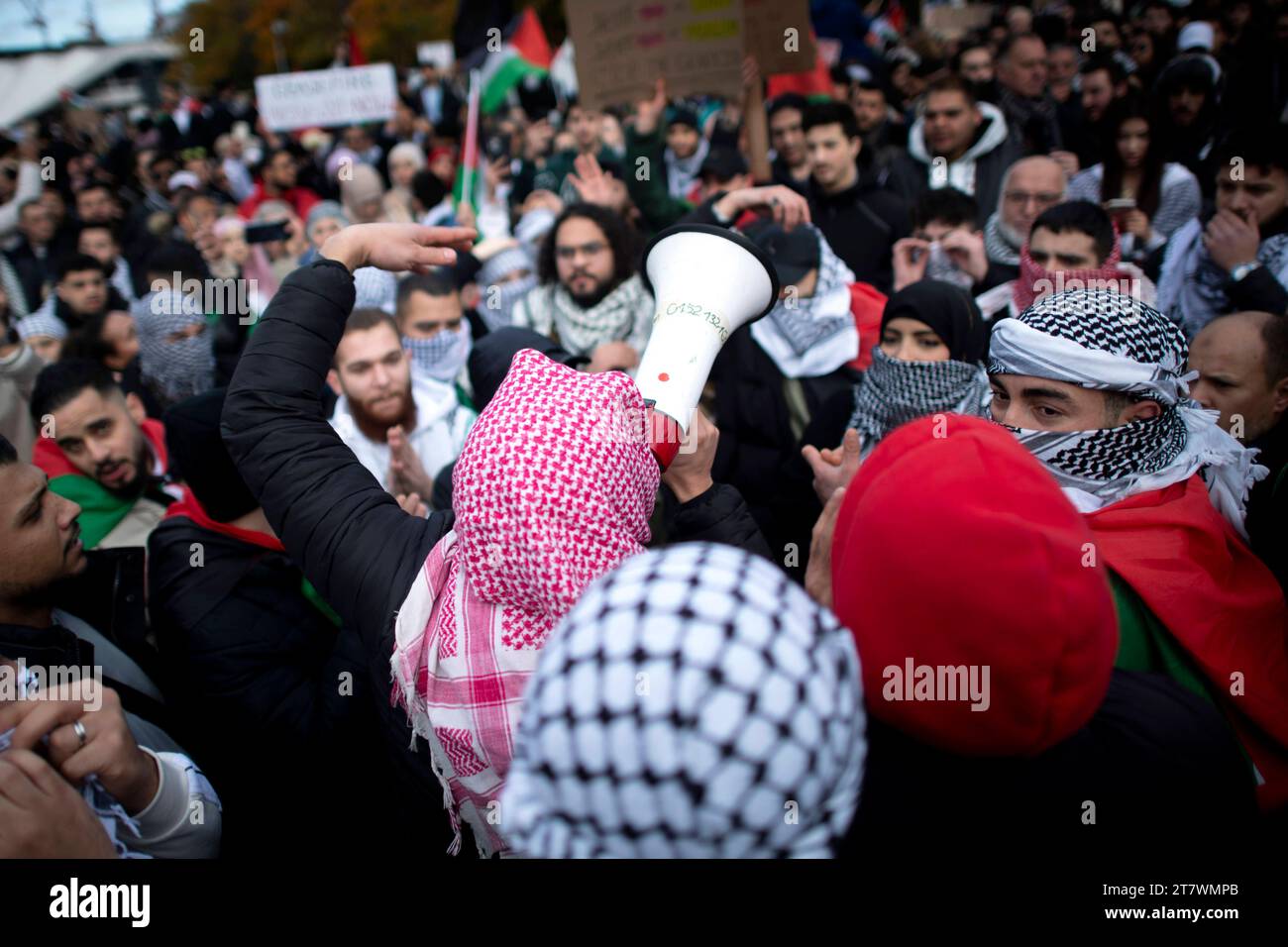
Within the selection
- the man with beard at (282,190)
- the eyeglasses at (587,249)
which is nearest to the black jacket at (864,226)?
the eyeglasses at (587,249)

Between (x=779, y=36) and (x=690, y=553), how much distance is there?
4.99m

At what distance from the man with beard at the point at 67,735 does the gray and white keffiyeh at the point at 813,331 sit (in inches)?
92.8

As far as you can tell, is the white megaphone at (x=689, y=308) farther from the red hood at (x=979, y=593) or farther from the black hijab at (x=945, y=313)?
the black hijab at (x=945, y=313)

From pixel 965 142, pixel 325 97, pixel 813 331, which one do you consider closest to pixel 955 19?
pixel 965 142

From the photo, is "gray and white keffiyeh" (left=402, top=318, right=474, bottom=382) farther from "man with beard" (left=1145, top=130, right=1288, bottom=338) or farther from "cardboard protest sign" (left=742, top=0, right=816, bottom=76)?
"man with beard" (left=1145, top=130, right=1288, bottom=338)

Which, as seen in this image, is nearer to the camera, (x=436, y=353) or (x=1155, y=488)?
(x=1155, y=488)

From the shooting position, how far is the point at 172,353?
4.57 m

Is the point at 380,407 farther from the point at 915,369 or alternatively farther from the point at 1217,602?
the point at 1217,602

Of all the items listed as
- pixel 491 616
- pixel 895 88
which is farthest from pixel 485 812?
pixel 895 88

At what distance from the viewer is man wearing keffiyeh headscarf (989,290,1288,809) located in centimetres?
162

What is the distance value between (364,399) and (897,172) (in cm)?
403

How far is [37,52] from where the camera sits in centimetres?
2823

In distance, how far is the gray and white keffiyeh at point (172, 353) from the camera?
14.9 ft
